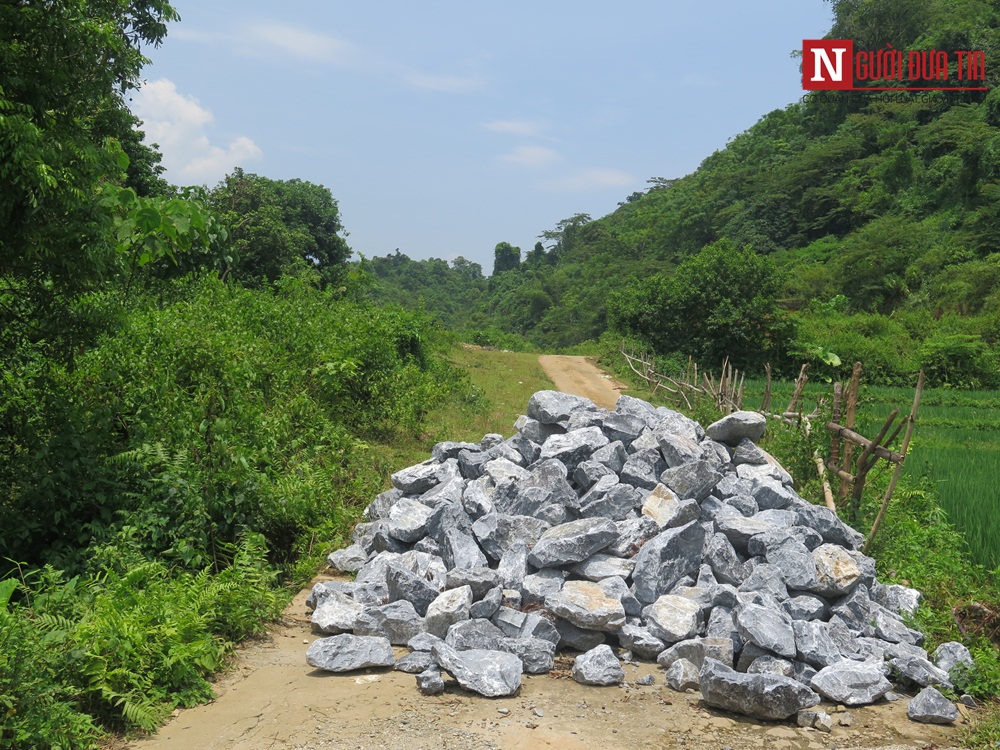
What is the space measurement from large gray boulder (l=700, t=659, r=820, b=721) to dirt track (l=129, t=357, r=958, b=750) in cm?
7

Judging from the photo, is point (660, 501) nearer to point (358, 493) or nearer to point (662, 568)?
point (662, 568)

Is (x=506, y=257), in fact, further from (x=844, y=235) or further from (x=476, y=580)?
(x=476, y=580)

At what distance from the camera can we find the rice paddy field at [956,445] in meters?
7.97

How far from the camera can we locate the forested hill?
2467 centimetres

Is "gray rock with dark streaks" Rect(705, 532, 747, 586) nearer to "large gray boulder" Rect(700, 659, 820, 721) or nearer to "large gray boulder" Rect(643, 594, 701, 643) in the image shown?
"large gray boulder" Rect(643, 594, 701, 643)

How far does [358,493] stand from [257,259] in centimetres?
1364

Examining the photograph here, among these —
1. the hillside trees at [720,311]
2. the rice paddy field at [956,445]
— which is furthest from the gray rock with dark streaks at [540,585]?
the hillside trees at [720,311]

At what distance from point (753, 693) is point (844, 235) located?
1433 inches

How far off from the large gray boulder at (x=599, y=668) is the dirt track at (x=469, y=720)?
2.1 inches

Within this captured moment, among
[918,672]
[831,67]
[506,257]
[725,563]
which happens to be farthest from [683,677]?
[506,257]

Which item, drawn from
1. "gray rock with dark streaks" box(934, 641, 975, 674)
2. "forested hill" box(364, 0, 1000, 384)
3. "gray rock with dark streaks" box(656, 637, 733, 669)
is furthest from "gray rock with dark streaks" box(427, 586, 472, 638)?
"forested hill" box(364, 0, 1000, 384)

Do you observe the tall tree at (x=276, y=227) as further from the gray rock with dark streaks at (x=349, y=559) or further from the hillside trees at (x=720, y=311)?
the gray rock with dark streaks at (x=349, y=559)

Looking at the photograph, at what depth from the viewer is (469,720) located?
452 centimetres

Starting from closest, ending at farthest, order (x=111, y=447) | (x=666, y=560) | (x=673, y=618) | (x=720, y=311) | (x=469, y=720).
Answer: (x=469, y=720) < (x=673, y=618) < (x=666, y=560) < (x=111, y=447) < (x=720, y=311)
